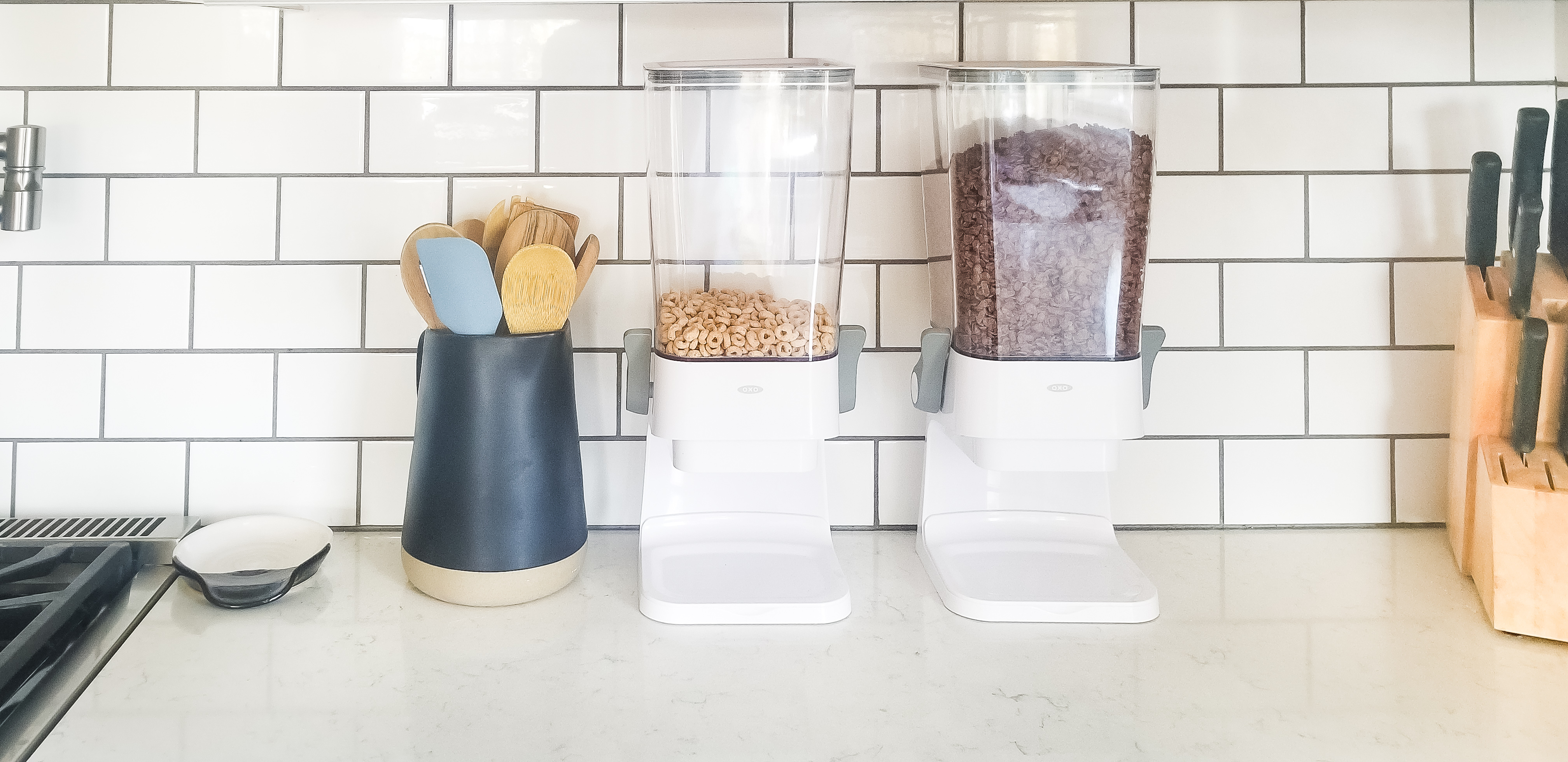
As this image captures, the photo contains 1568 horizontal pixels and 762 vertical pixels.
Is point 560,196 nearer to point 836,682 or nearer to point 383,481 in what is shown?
point 383,481

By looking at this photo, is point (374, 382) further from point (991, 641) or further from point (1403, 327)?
point (1403, 327)

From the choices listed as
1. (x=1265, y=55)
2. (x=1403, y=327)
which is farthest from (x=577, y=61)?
(x=1403, y=327)

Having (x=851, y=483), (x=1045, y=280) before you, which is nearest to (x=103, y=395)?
(x=851, y=483)

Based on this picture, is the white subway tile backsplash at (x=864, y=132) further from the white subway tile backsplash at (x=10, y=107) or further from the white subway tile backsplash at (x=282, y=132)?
the white subway tile backsplash at (x=10, y=107)

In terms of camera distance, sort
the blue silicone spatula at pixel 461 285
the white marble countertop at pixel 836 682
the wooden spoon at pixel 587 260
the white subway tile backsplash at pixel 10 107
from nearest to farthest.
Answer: the white marble countertop at pixel 836 682, the blue silicone spatula at pixel 461 285, the wooden spoon at pixel 587 260, the white subway tile backsplash at pixel 10 107

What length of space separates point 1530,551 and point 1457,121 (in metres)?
0.46

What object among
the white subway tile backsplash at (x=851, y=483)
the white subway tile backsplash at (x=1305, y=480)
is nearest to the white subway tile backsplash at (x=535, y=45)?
the white subway tile backsplash at (x=851, y=483)

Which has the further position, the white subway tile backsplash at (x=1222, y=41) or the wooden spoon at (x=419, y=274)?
the white subway tile backsplash at (x=1222, y=41)

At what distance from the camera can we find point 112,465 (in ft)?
3.19

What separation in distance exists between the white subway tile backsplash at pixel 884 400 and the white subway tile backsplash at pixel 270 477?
52cm

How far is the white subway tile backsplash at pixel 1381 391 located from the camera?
987 millimetres

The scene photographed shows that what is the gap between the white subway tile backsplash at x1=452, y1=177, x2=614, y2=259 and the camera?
→ 0.95 metres

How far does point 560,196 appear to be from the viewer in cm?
96

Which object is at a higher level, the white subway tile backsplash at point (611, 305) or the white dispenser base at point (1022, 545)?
the white subway tile backsplash at point (611, 305)
